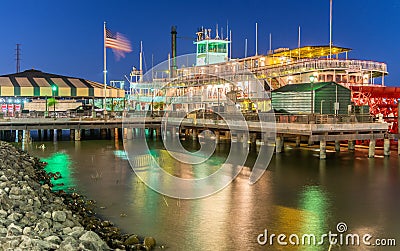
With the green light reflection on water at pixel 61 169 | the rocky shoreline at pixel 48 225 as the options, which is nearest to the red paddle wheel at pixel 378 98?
the green light reflection on water at pixel 61 169

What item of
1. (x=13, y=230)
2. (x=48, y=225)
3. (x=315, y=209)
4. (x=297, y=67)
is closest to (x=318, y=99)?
(x=297, y=67)

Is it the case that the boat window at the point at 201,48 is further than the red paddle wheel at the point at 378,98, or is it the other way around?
the boat window at the point at 201,48

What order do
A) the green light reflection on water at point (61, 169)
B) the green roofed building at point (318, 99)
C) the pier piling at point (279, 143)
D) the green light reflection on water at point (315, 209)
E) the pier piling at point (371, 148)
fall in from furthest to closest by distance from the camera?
the green roofed building at point (318, 99) → the pier piling at point (279, 143) → the pier piling at point (371, 148) → the green light reflection on water at point (61, 169) → the green light reflection on water at point (315, 209)

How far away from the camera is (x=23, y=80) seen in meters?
52.4

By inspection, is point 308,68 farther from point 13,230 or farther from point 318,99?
point 13,230

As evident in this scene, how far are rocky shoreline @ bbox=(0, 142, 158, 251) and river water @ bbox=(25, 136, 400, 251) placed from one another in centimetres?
97

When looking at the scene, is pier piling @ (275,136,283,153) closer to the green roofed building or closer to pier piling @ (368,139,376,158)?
the green roofed building

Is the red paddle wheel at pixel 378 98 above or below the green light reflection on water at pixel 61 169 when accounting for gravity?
above

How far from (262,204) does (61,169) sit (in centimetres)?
1450

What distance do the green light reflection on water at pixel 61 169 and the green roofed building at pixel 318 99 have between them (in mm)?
20347

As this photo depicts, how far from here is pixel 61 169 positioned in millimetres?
28578

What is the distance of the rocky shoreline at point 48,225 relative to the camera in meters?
10.9

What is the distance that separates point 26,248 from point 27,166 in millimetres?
15798

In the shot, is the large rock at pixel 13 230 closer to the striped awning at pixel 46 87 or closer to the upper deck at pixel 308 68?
the upper deck at pixel 308 68
